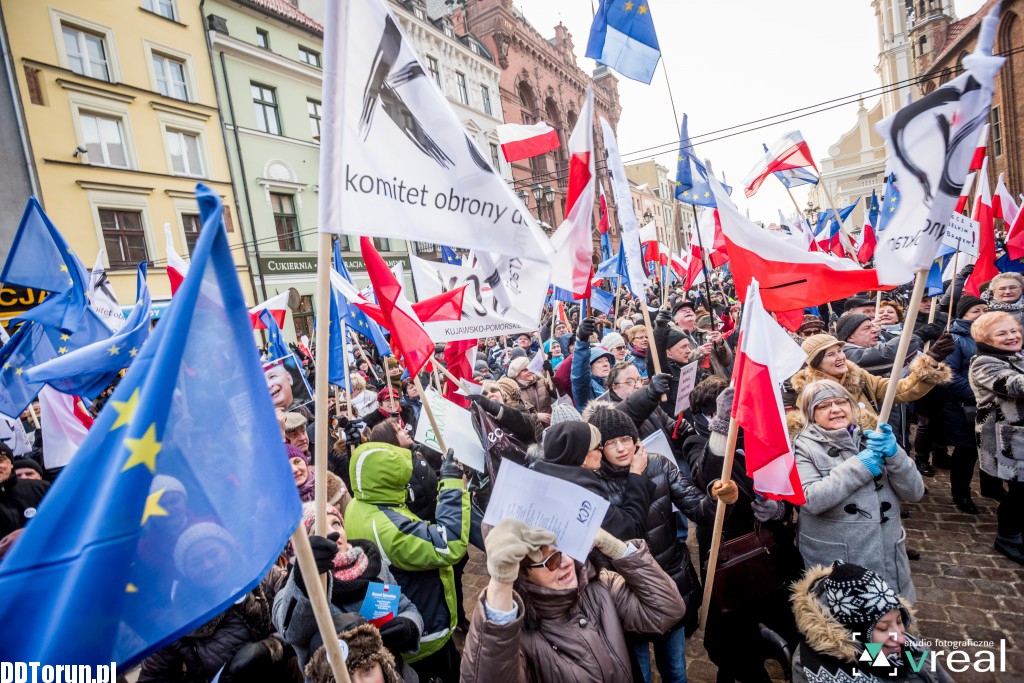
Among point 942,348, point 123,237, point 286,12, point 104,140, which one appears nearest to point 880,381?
point 942,348

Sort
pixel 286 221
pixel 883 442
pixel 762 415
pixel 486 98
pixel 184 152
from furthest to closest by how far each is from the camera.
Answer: pixel 486 98, pixel 286 221, pixel 184 152, pixel 883 442, pixel 762 415

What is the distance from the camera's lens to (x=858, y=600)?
6.50 ft

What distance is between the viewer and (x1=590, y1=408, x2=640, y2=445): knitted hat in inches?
111

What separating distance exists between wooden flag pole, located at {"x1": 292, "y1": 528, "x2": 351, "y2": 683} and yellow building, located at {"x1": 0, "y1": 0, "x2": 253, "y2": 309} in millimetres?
→ 16753

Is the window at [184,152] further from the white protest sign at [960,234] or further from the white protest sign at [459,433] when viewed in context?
the white protest sign at [960,234]

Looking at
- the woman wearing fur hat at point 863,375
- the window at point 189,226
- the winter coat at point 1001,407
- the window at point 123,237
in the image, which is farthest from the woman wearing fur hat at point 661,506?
the window at point 189,226

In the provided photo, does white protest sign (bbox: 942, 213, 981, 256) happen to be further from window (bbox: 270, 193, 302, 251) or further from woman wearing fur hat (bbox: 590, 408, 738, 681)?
window (bbox: 270, 193, 302, 251)

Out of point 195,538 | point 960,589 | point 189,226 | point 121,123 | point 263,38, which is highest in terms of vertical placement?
point 263,38

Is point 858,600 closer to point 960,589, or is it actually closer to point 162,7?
point 960,589

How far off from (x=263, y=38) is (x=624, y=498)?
25.4m

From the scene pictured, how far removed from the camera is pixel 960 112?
239 centimetres

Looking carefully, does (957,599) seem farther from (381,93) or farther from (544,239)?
(381,93)

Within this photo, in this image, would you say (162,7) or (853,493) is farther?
(162,7)

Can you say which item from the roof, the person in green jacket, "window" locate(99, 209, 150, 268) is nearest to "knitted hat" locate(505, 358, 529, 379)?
the person in green jacket
